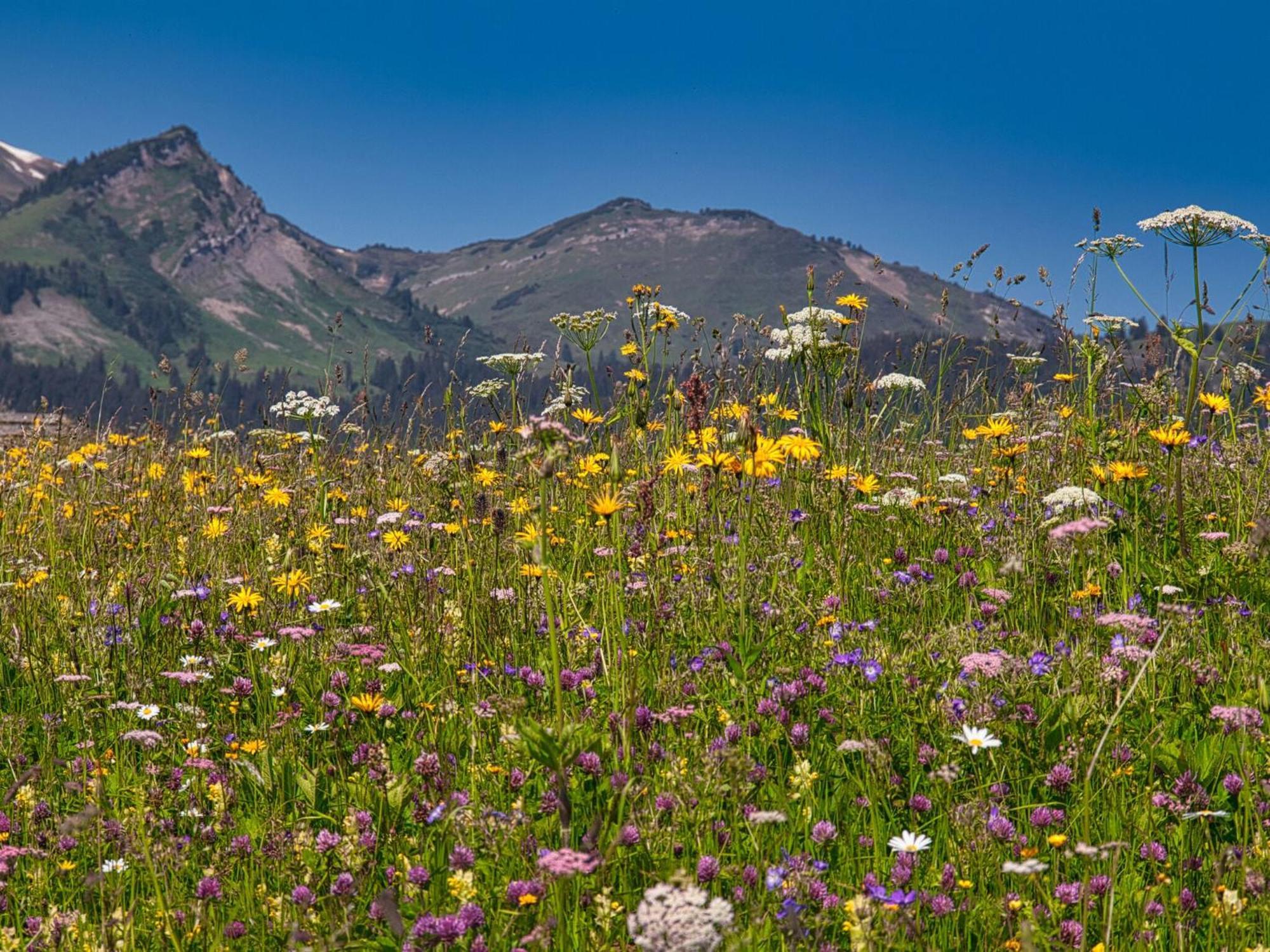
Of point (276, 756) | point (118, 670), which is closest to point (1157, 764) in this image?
point (276, 756)

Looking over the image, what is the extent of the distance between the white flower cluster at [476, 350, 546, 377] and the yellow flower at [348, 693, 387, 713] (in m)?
3.09

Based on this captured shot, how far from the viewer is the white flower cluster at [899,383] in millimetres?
7027

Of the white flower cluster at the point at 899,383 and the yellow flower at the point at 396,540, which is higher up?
the white flower cluster at the point at 899,383

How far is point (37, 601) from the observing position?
15.7ft

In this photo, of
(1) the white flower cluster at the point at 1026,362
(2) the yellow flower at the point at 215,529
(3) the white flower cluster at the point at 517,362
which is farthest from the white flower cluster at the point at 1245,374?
(2) the yellow flower at the point at 215,529

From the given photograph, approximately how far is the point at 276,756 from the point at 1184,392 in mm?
7635

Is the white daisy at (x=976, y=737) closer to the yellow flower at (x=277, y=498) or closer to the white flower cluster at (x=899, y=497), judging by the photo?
the white flower cluster at (x=899, y=497)

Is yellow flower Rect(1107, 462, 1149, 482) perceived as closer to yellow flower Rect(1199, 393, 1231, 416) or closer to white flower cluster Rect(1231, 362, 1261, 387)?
yellow flower Rect(1199, 393, 1231, 416)

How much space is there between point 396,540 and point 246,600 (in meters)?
1.00

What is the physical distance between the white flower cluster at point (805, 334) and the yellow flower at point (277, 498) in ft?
11.5

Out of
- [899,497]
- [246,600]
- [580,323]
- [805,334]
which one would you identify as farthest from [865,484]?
[246,600]

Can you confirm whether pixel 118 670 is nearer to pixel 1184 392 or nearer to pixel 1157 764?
pixel 1157 764

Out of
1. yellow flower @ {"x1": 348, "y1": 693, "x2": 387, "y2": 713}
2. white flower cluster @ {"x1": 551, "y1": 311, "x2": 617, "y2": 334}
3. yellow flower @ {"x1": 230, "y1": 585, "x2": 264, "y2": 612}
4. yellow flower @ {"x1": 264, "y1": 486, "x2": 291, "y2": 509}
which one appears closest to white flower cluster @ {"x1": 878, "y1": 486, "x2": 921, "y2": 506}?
white flower cluster @ {"x1": 551, "y1": 311, "x2": 617, "y2": 334}

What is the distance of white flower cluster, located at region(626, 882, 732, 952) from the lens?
61.1 inches
